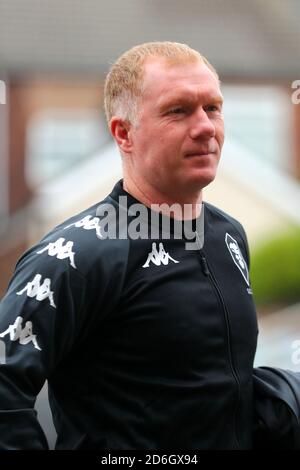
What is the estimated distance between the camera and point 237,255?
204 centimetres

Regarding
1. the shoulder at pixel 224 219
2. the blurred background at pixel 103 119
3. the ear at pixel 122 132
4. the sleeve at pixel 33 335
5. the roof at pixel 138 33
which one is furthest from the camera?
the roof at pixel 138 33

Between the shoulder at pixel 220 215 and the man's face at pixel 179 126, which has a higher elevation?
the man's face at pixel 179 126

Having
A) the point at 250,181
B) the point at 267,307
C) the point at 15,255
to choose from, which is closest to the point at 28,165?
the point at 15,255

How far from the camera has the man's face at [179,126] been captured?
1.83 m

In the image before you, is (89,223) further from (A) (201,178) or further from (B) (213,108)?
(B) (213,108)

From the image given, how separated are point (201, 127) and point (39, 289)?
51 centimetres

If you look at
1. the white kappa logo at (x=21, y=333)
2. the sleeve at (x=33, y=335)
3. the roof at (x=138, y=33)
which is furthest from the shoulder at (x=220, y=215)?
the roof at (x=138, y=33)

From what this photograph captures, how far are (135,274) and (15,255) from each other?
9.10 meters

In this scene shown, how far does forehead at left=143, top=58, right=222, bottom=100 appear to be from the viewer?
1.83 metres

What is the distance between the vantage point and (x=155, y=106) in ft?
6.07

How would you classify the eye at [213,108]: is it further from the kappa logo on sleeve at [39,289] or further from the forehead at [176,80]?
the kappa logo on sleeve at [39,289]

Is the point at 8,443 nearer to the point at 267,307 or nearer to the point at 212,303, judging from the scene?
the point at 212,303

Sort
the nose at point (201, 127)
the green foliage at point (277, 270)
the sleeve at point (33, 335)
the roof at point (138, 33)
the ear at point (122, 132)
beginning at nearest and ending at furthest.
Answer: the sleeve at point (33, 335) < the nose at point (201, 127) < the ear at point (122, 132) < the green foliage at point (277, 270) < the roof at point (138, 33)

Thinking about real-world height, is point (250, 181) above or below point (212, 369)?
below
